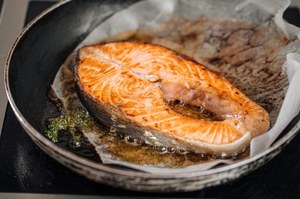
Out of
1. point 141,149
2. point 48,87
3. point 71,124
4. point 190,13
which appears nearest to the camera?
point 141,149

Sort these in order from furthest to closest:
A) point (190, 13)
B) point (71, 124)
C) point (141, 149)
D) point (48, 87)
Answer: point (190, 13), point (48, 87), point (71, 124), point (141, 149)

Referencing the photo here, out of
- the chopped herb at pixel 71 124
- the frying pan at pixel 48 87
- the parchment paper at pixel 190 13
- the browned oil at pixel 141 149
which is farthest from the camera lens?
the parchment paper at pixel 190 13

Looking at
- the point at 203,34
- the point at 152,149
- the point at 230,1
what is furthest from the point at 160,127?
the point at 230,1

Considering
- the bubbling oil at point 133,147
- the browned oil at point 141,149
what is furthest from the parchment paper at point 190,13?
the browned oil at point 141,149

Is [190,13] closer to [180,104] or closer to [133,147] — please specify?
[180,104]

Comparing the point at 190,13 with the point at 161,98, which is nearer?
the point at 161,98

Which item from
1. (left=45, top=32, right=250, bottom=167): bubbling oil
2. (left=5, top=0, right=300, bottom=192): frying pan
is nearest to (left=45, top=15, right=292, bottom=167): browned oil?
(left=45, top=32, right=250, bottom=167): bubbling oil

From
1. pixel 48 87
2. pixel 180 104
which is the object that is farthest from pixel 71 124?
pixel 180 104

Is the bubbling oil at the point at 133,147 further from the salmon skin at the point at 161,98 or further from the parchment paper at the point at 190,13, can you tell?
the parchment paper at the point at 190,13
